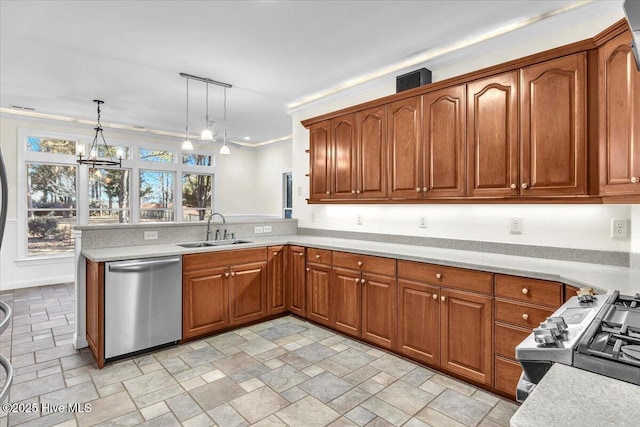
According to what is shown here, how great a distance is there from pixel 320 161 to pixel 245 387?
2.53 meters

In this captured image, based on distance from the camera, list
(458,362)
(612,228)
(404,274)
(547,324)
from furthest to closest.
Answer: (404,274) → (458,362) → (612,228) → (547,324)

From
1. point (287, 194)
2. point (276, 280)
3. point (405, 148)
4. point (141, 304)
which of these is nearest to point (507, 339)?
point (405, 148)

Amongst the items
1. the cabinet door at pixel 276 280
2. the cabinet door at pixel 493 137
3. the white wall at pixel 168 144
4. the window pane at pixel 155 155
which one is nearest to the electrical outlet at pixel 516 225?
the cabinet door at pixel 493 137

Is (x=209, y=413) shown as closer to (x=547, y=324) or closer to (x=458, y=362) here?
(x=458, y=362)

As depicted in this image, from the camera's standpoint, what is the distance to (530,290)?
221 centimetres

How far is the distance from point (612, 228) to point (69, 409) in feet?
12.4

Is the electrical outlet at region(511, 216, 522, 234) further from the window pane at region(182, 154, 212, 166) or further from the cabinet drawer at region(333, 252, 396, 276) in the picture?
the window pane at region(182, 154, 212, 166)

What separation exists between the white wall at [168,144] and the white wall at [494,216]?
3.70 metres

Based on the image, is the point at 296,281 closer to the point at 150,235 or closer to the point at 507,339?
the point at 150,235

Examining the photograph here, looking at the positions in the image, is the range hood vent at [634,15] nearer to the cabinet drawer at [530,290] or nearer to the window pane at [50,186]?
the cabinet drawer at [530,290]

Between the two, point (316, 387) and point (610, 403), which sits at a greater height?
point (610, 403)

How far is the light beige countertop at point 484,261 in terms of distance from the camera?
1.98 metres

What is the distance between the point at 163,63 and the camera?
11.8 ft

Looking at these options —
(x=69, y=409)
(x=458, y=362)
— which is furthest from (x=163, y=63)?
(x=458, y=362)
